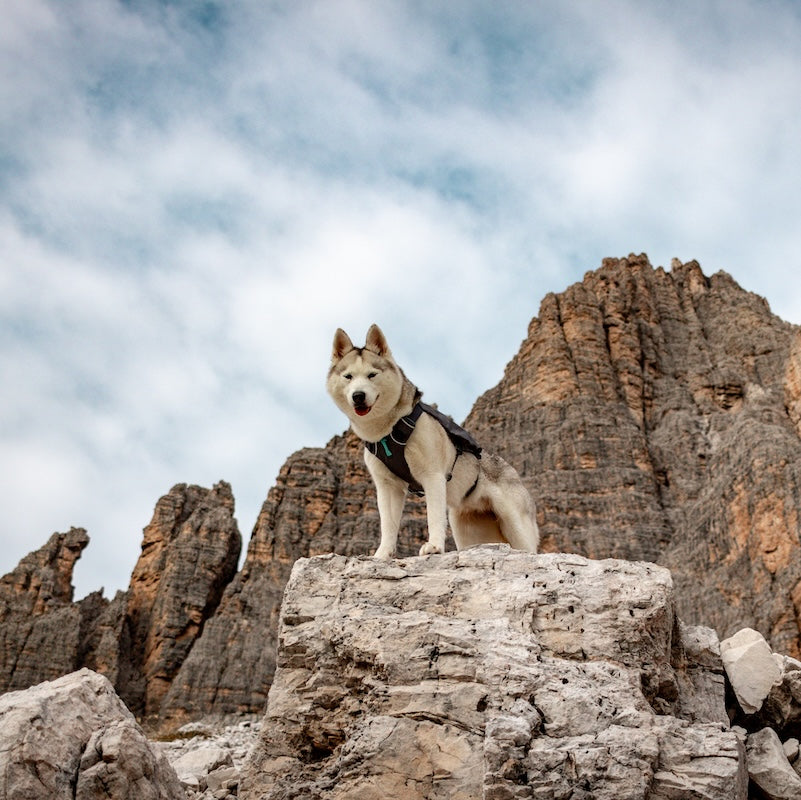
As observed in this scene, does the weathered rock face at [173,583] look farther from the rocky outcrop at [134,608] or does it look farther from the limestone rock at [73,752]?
the limestone rock at [73,752]

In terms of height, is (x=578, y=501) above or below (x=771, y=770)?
above

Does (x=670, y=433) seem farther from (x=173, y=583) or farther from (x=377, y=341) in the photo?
(x=377, y=341)

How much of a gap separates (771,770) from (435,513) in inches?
139

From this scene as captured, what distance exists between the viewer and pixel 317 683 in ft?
20.3

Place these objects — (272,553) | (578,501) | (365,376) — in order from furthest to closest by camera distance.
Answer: (272,553) < (578,501) < (365,376)

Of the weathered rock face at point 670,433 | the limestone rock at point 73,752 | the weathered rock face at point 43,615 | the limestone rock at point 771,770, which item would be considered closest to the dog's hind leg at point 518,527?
the limestone rock at point 771,770

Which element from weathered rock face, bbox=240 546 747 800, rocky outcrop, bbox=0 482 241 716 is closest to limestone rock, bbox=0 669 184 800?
weathered rock face, bbox=240 546 747 800

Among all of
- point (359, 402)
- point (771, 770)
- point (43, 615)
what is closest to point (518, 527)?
point (359, 402)

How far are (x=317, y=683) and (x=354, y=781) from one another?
977 millimetres

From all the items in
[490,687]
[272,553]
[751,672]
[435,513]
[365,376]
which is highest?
[272,553]

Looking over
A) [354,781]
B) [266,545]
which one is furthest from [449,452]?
[266,545]

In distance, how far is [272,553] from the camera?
2689 inches

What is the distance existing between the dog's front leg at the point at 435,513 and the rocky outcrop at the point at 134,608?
59.6 meters

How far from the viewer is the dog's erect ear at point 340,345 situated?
25.3 feet
